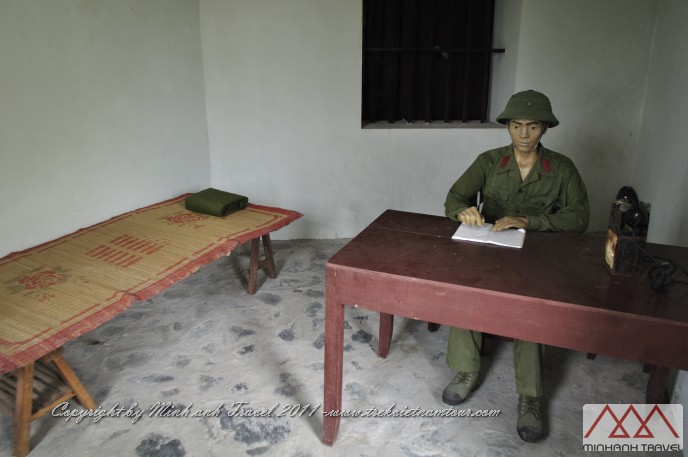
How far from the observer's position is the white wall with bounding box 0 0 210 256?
276 centimetres

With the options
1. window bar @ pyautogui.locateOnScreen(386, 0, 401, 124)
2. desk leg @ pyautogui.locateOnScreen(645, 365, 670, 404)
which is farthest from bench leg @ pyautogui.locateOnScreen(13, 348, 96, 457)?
window bar @ pyautogui.locateOnScreen(386, 0, 401, 124)

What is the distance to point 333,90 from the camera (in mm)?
4332

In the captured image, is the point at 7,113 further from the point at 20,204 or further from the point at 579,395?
the point at 579,395

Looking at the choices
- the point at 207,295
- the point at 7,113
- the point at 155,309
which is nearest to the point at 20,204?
the point at 7,113

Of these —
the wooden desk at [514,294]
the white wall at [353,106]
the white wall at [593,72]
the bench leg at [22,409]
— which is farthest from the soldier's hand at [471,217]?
the white wall at [593,72]

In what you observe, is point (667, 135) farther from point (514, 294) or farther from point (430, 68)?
A: point (514, 294)

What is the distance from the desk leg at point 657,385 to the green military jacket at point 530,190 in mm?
727

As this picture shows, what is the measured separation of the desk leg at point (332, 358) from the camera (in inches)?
75.0

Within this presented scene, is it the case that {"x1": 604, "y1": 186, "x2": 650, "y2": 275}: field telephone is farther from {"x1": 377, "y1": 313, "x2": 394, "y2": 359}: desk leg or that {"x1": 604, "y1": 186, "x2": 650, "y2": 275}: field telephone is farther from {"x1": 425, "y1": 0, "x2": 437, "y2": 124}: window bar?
{"x1": 425, "y1": 0, "x2": 437, "y2": 124}: window bar

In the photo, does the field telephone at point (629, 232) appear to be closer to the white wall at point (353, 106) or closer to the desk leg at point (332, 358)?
the desk leg at point (332, 358)

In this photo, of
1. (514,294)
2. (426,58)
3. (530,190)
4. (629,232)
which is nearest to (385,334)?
(530,190)

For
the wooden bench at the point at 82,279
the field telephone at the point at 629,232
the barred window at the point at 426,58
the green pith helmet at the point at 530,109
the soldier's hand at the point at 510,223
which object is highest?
the barred window at the point at 426,58

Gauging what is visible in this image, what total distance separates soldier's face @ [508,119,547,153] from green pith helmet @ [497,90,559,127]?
0.14 feet

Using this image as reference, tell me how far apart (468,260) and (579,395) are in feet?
3.66
